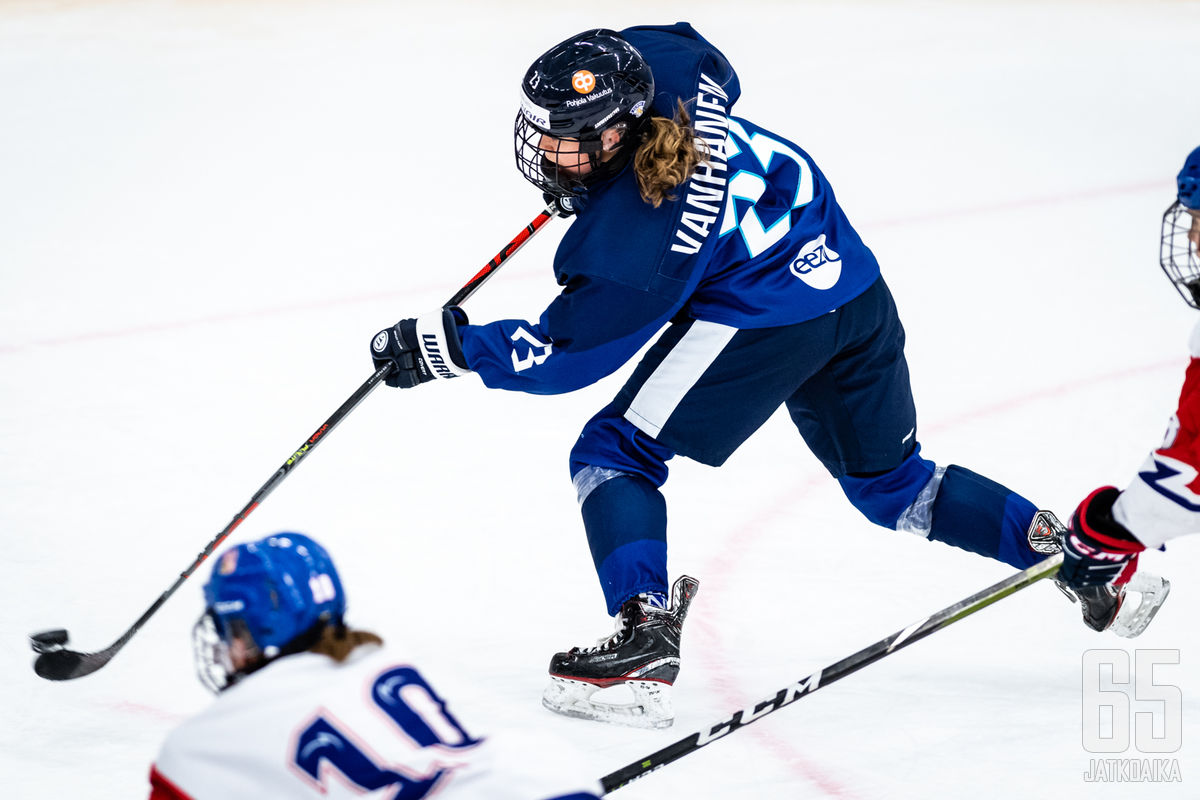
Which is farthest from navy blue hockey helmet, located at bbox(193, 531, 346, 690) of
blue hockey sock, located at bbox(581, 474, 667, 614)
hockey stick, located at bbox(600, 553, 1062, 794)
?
blue hockey sock, located at bbox(581, 474, 667, 614)

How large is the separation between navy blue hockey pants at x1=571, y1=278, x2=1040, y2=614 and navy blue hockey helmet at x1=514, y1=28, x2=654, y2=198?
0.34m

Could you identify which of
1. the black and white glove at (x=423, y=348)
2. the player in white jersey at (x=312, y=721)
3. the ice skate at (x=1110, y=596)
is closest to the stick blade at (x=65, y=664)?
the black and white glove at (x=423, y=348)

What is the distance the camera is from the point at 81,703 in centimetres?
244

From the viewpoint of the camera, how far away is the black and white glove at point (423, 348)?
246 cm

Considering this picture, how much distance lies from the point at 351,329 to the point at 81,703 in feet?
5.76

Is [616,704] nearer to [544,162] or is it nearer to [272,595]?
[544,162]

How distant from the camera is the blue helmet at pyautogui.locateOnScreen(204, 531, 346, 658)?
1342mm

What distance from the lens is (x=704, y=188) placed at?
7.57 feet

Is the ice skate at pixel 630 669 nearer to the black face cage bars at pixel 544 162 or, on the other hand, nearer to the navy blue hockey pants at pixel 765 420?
the navy blue hockey pants at pixel 765 420

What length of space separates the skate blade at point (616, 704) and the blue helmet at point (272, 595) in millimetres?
1129

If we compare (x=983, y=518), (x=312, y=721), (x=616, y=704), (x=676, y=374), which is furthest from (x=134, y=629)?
(x=983, y=518)

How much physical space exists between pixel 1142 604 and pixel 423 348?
1.44 m

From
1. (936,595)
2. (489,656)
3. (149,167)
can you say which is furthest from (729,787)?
(149,167)

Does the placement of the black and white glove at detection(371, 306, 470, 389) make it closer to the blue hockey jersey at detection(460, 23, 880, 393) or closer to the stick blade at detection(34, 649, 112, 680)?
the blue hockey jersey at detection(460, 23, 880, 393)
